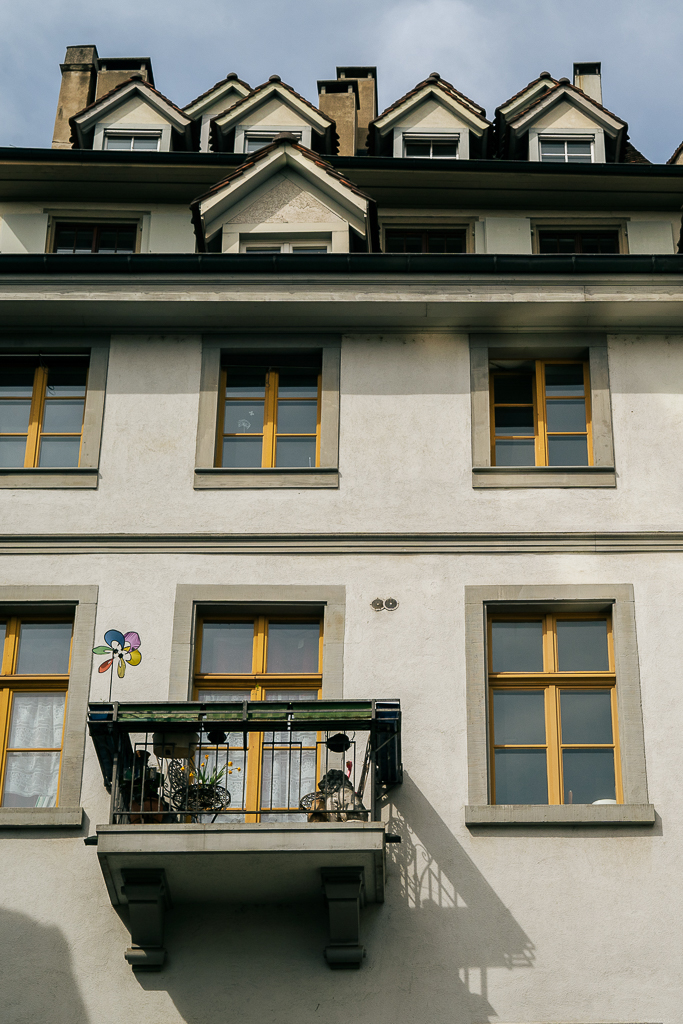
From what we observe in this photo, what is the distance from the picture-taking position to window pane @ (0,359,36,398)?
16062 mm

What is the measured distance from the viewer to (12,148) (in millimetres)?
17250

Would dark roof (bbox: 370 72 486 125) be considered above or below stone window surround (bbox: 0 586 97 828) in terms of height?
above

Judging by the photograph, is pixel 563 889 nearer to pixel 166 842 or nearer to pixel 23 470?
pixel 166 842

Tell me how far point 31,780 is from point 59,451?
12.1 ft

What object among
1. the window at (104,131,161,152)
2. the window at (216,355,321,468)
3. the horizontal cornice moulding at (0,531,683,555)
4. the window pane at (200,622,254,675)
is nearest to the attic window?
the window at (104,131,161,152)

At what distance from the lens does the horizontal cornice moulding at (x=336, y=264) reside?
15.8 metres

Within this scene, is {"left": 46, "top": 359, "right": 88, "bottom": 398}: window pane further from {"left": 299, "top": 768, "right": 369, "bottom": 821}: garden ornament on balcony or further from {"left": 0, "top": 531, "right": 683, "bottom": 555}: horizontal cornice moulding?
{"left": 299, "top": 768, "right": 369, "bottom": 821}: garden ornament on balcony

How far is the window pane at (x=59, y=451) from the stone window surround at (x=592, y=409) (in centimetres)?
429

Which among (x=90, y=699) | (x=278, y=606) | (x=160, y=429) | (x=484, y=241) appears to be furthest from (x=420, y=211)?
(x=90, y=699)

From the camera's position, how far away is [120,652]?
14.1m

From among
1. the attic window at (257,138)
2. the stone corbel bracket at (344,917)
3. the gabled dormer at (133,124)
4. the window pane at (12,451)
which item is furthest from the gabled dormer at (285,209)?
the stone corbel bracket at (344,917)

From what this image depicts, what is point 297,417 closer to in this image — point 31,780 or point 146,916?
point 31,780

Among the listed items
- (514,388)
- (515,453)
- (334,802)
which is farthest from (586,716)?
(514,388)

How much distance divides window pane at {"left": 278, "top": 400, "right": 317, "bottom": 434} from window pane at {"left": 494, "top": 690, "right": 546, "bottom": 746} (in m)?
3.64
